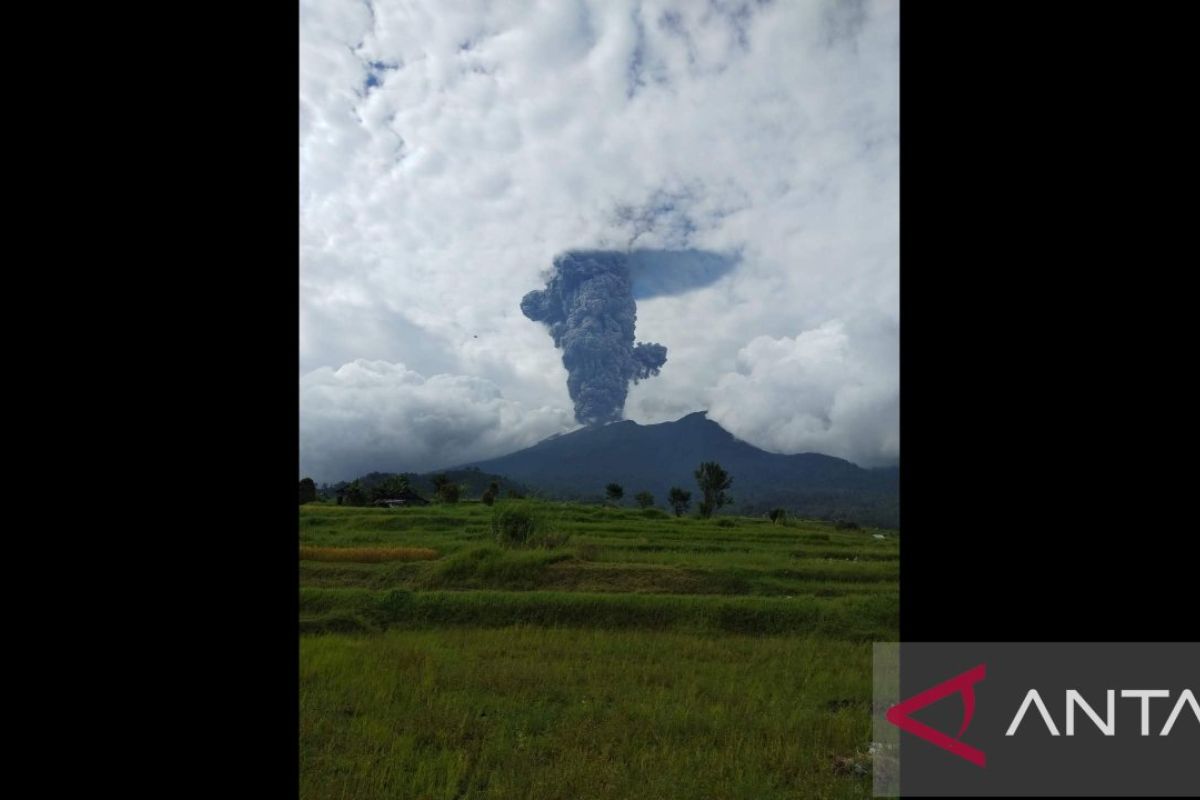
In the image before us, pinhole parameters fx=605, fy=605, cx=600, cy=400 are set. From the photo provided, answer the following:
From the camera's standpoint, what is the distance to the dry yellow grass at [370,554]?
675 inches

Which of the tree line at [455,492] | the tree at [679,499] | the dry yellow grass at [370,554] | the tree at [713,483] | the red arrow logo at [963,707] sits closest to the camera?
the red arrow logo at [963,707]

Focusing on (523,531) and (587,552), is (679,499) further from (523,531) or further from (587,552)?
(587,552)

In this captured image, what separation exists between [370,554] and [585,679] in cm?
1232

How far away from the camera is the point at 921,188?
39.9 inches

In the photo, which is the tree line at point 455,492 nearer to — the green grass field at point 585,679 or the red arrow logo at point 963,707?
the green grass field at point 585,679

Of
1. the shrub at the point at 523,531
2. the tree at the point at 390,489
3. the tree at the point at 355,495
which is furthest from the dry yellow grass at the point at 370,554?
the tree at the point at 390,489

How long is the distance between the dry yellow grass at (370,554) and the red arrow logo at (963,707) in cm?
1734

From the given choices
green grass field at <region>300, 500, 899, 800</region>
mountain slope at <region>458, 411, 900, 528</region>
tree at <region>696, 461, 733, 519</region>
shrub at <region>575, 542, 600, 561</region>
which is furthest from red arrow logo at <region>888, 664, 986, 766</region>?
mountain slope at <region>458, 411, 900, 528</region>

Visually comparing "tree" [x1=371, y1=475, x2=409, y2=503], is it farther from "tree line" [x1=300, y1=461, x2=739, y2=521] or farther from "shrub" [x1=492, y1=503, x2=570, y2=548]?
"shrub" [x1=492, y1=503, x2=570, y2=548]

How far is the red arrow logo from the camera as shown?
3.20 feet

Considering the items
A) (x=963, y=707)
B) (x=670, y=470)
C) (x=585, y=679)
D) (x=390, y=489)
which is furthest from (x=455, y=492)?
(x=670, y=470)

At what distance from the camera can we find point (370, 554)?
17.4 metres
